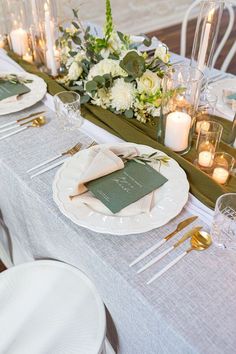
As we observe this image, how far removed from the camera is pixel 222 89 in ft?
3.84

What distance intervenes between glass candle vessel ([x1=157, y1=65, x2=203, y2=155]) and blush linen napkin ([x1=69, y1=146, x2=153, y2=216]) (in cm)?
13

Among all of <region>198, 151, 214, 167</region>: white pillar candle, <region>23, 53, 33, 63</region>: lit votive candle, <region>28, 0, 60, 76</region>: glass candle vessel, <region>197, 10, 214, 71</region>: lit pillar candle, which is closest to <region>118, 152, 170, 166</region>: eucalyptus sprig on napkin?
<region>198, 151, 214, 167</region>: white pillar candle

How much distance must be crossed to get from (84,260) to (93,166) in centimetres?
21

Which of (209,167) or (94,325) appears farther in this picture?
(209,167)

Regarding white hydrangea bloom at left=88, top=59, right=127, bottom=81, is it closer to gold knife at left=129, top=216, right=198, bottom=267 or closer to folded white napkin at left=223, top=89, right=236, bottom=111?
folded white napkin at left=223, top=89, right=236, bottom=111

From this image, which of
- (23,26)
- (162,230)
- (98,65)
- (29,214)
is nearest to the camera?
(162,230)

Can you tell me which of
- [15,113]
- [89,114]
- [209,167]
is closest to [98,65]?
[89,114]

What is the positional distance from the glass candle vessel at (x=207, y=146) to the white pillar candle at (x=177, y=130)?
39 mm

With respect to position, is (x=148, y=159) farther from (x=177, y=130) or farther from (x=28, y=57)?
(x=28, y=57)

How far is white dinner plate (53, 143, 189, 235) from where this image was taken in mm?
655

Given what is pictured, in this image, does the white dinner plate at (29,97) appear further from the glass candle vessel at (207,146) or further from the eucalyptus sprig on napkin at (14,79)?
the glass candle vessel at (207,146)

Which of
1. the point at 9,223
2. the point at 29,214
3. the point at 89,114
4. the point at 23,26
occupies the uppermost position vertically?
the point at 23,26

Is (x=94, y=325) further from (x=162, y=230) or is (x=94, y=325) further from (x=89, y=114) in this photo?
(x=89, y=114)

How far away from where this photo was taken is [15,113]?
1.05m
